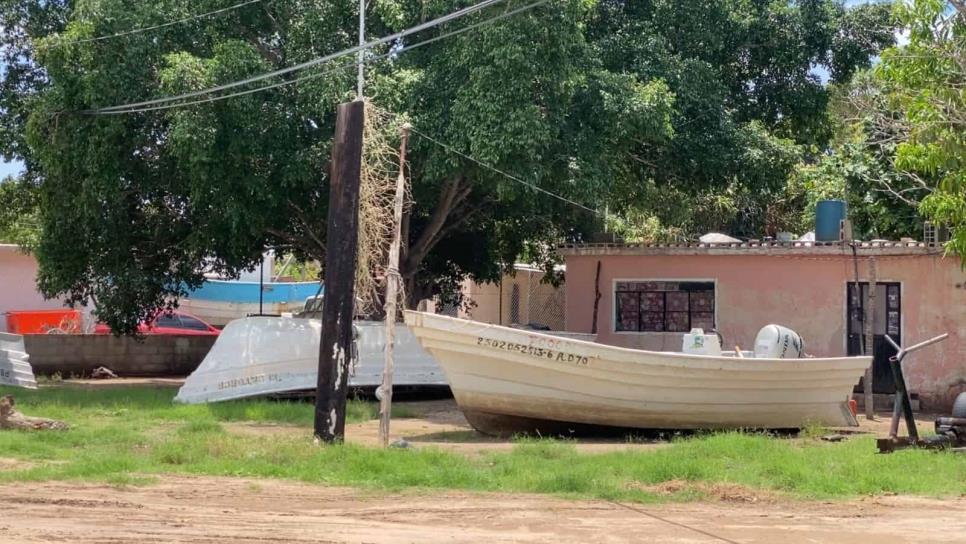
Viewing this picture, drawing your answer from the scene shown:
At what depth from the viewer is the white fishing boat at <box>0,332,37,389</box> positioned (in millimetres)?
20562

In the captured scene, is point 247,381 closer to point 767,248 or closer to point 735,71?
point 767,248

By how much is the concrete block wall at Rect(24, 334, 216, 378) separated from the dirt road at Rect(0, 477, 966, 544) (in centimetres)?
1640

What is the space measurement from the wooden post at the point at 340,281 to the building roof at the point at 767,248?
33.7ft

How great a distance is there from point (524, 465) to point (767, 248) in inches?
408

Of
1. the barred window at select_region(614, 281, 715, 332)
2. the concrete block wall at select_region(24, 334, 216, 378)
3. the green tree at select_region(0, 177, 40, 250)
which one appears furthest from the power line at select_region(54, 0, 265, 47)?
the barred window at select_region(614, 281, 715, 332)

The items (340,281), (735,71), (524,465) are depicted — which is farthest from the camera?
(735,71)

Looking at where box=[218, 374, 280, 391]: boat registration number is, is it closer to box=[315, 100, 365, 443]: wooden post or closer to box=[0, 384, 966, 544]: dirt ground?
box=[315, 100, 365, 443]: wooden post

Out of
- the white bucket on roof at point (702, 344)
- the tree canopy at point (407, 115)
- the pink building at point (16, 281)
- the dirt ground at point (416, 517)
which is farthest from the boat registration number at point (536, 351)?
the pink building at point (16, 281)

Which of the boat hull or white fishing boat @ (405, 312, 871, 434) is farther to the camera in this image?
the boat hull

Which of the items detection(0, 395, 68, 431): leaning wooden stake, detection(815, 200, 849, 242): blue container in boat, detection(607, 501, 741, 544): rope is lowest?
detection(607, 501, 741, 544): rope

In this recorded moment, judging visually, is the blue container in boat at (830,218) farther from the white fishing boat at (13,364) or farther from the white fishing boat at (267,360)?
the white fishing boat at (13,364)

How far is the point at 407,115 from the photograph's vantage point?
1794 cm

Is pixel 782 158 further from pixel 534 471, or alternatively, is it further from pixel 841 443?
pixel 534 471

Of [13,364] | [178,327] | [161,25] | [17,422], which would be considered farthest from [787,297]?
[178,327]
